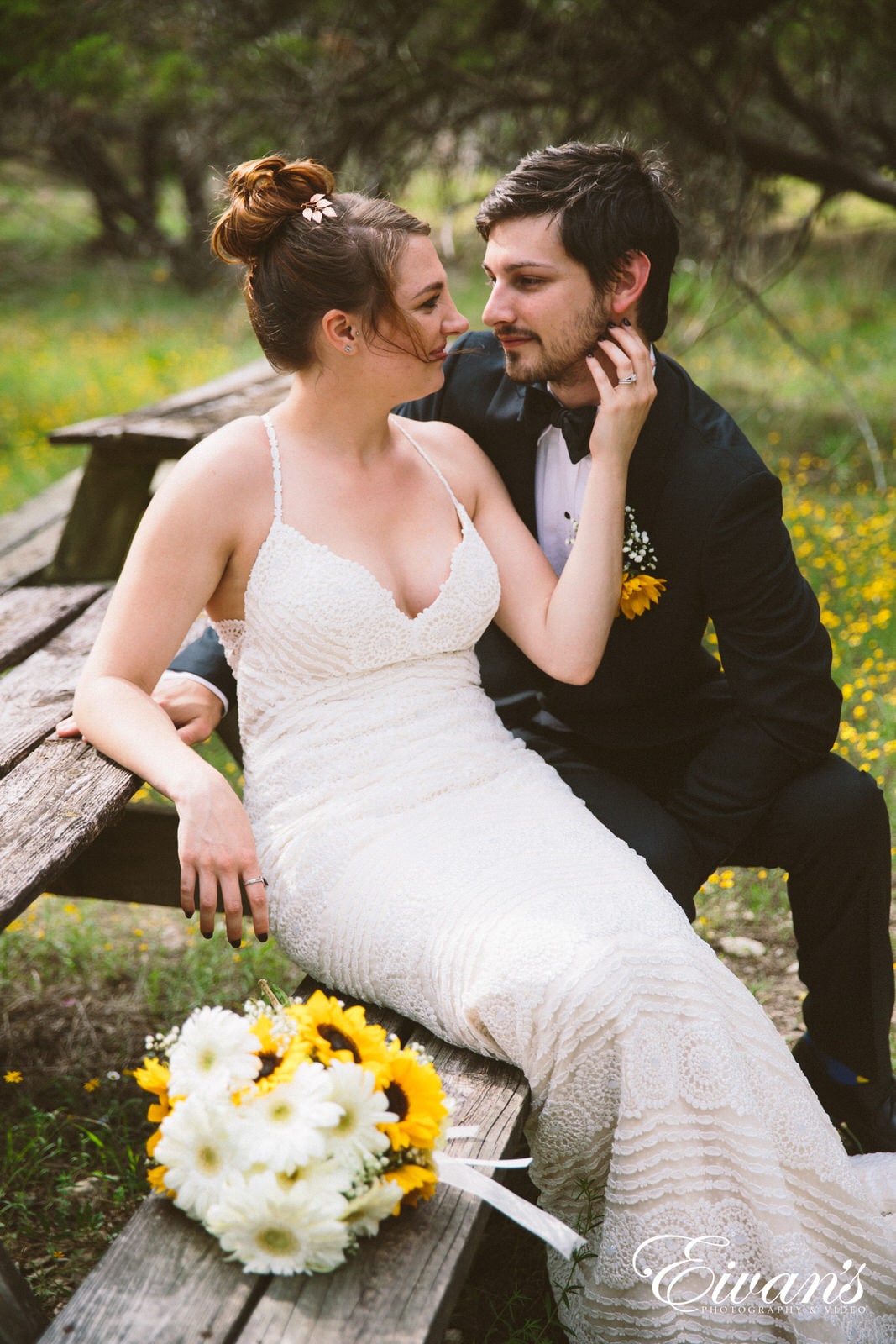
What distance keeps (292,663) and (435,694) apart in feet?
0.95

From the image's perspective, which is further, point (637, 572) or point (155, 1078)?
point (637, 572)

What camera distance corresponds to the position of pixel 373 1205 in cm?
146

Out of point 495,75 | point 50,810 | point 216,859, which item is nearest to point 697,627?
point 216,859

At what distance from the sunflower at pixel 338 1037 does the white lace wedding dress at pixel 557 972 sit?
1.26ft

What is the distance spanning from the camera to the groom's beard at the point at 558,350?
2.61m

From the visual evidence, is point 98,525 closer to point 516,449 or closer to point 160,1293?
point 516,449

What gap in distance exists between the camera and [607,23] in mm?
5945

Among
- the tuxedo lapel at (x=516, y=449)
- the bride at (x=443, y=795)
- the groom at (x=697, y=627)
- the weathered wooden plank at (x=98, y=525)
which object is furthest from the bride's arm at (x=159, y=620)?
the weathered wooden plank at (x=98, y=525)

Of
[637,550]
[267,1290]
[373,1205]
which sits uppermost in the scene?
[637,550]

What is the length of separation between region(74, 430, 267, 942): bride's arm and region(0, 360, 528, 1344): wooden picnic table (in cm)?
9

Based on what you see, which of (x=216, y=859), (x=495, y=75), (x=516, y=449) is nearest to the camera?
(x=216, y=859)

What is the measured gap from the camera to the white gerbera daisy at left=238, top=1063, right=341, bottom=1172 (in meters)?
1.39

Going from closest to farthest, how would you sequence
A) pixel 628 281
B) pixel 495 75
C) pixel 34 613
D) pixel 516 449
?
pixel 628 281
pixel 516 449
pixel 34 613
pixel 495 75

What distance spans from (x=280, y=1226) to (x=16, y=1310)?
512 millimetres
